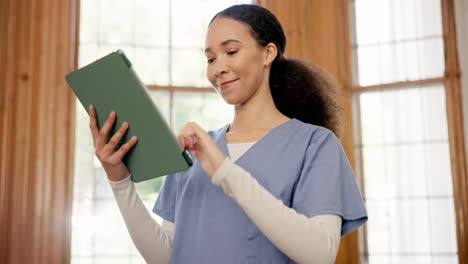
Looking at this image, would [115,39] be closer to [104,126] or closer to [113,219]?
[113,219]

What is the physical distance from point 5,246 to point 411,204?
252 cm

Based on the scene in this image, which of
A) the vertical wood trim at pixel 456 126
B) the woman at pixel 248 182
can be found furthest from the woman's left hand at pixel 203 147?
the vertical wood trim at pixel 456 126

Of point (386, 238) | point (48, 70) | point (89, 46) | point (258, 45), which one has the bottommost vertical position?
point (386, 238)

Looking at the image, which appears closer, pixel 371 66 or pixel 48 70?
pixel 48 70

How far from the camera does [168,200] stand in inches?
50.3

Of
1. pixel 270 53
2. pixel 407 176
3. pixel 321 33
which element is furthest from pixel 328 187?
pixel 321 33

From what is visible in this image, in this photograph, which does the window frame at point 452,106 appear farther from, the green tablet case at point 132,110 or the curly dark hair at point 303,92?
the green tablet case at point 132,110

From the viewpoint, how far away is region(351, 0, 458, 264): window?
3.01 m

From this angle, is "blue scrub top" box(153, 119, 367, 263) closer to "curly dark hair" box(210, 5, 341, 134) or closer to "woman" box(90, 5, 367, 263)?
"woman" box(90, 5, 367, 263)

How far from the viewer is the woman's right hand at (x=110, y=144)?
1032 mm

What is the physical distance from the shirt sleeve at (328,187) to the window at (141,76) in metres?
2.14

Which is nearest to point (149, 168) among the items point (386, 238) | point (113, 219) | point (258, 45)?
point (258, 45)

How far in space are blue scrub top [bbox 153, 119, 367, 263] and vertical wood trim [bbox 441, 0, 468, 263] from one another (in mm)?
2147

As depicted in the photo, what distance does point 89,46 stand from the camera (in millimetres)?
3250
